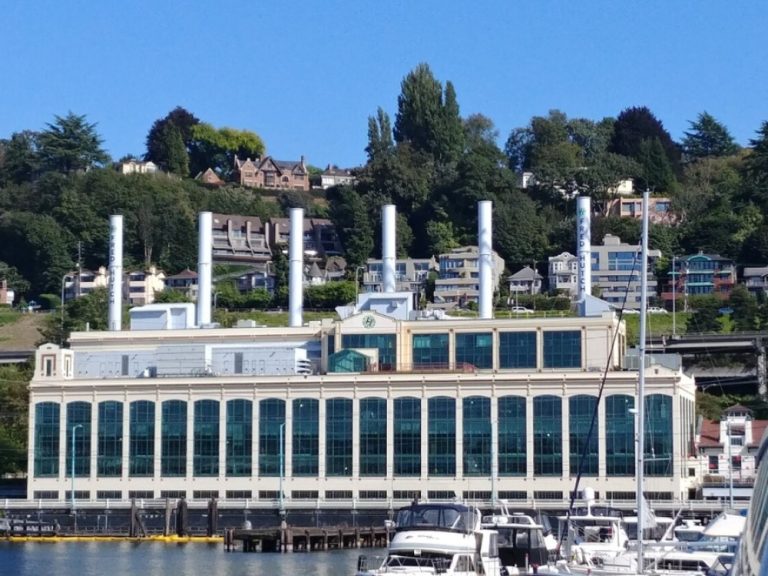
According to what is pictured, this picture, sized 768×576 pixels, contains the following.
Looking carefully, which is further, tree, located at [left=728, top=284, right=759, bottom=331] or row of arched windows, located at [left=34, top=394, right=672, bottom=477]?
tree, located at [left=728, top=284, right=759, bottom=331]

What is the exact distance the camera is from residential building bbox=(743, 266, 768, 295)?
7461 inches

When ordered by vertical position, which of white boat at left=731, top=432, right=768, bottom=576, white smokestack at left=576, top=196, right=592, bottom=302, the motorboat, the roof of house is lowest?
the motorboat

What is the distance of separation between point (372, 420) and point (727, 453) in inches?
1011

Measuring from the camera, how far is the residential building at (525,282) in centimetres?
19500

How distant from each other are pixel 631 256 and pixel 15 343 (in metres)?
68.4

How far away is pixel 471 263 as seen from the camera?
652ft

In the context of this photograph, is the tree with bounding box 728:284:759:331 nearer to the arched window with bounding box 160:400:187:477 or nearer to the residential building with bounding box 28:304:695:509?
the residential building with bounding box 28:304:695:509

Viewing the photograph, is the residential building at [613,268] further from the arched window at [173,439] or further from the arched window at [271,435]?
the arched window at [173,439]

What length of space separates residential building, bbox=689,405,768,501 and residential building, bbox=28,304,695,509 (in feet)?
8.43

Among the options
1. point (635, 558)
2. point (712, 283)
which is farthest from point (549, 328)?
point (712, 283)

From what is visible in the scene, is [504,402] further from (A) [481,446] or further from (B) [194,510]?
(B) [194,510]

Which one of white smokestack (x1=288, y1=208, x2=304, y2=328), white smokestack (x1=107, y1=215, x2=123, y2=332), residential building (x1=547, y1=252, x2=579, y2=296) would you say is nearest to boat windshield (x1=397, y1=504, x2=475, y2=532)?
white smokestack (x1=288, y1=208, x2=304, y2=328)

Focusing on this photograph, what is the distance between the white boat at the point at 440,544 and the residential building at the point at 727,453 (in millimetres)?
52881

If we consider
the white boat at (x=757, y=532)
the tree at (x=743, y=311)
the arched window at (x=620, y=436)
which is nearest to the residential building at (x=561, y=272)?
the tree at (x=743, y=311)
